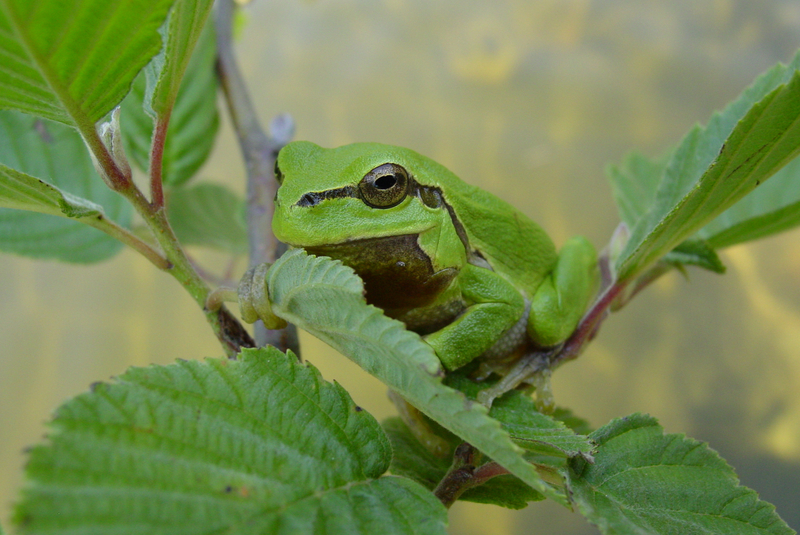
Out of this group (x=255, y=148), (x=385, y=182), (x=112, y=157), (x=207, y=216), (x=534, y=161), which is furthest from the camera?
(x=534, y=161)

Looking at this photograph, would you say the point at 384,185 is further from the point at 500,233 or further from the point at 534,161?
the point at 534,161

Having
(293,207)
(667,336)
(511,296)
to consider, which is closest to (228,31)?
(293,207)

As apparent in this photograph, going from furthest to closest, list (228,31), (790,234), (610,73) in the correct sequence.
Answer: (610,73) < (790,234) < (228,31)

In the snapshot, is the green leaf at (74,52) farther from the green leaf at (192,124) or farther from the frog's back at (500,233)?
the green leaf at (192,124)

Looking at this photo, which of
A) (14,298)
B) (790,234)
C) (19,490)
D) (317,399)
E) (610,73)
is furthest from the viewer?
(610,73)

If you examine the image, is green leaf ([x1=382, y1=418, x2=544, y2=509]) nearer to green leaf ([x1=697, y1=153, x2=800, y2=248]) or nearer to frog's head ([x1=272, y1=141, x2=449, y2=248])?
frog's head ([x1=272, y1=141, x2=449, y2=248])

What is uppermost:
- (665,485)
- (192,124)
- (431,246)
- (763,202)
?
(192,124)

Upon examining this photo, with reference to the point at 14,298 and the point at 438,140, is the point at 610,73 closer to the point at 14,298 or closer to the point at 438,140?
the point at 438,140

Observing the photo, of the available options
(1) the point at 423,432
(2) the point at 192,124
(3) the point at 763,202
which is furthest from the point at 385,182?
(3) the point at 763,202
